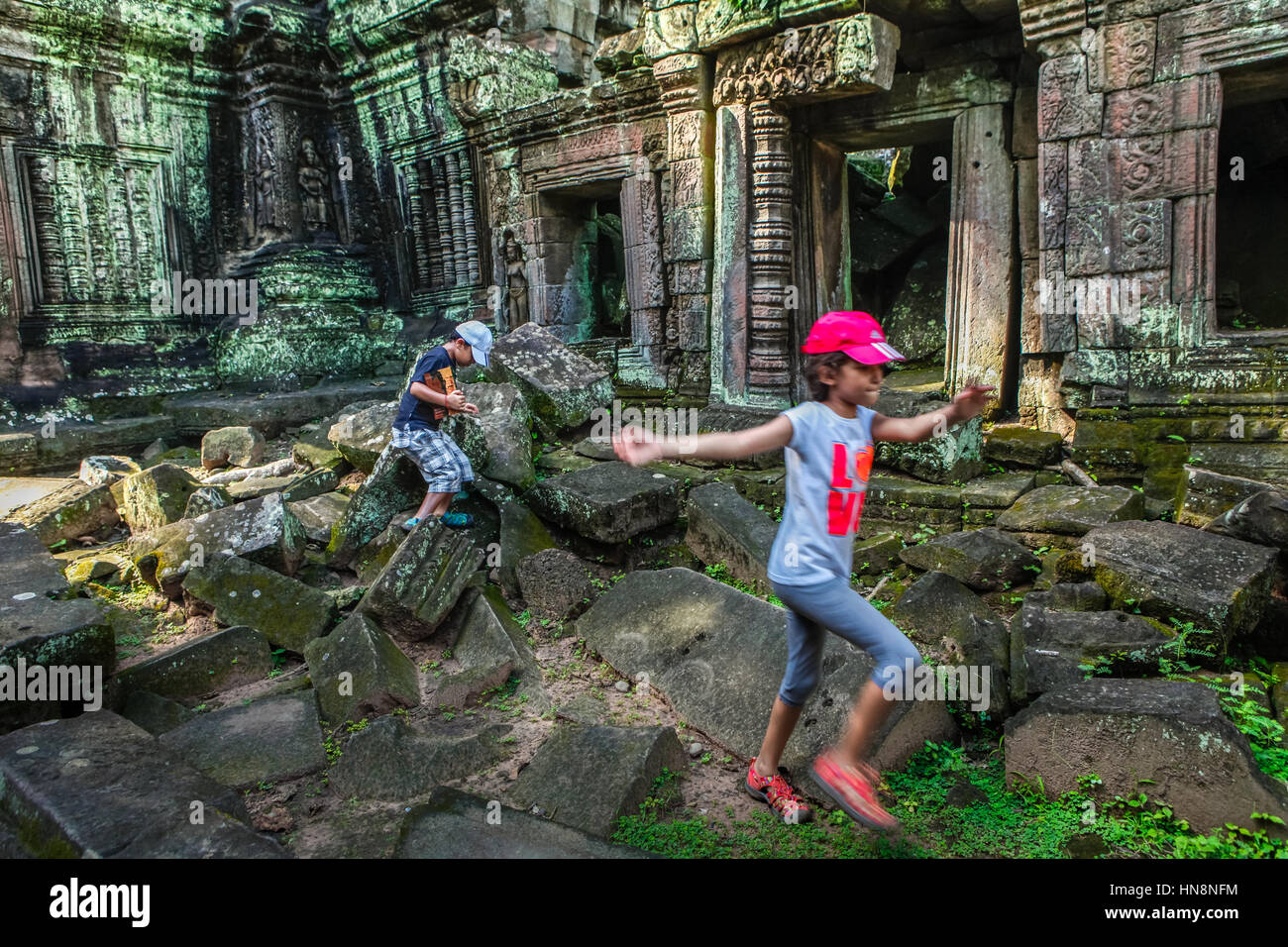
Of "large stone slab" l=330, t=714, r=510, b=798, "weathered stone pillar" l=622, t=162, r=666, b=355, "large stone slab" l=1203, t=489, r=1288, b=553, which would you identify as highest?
"weathered stone pillar" l=622, t=162, r=666, b=355

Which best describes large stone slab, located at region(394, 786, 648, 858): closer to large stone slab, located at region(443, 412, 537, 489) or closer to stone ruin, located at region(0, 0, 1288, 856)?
stone ruin, located at region(0, 0, 1288, 856)

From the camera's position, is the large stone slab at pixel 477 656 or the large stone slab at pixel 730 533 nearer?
the large stone slab at pixel 477 656

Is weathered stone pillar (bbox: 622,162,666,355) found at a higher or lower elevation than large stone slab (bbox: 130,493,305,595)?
higher

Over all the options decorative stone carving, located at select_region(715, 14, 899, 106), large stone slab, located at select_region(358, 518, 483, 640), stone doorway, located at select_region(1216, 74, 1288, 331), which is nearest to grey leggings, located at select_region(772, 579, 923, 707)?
large stone slab, located at select_region(358, 518, 483, 640)

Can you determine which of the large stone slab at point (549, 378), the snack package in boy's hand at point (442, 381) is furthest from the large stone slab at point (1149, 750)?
the large stone slab at point (549, 378)

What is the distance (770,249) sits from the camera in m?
6.98

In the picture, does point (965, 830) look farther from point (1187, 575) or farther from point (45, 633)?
point (45, 633)

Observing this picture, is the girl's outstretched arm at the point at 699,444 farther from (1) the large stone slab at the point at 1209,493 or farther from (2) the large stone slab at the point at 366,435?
(2) the large stone slab at the point at 366,435

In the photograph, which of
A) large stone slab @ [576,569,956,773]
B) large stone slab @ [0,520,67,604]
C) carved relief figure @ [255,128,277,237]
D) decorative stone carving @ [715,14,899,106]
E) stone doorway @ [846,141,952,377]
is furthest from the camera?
carved relief figure @ [255,128,277,237]

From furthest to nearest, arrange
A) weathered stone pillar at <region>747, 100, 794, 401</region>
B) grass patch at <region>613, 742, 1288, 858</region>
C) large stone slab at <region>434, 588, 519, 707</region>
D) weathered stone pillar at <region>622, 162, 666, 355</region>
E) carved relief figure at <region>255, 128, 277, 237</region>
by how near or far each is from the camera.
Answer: carved relief figure at <region>255, 128, 277, 237</region>
weathered stone pillar at <region>622, 162, 666, 355</region>
weathered stone pillar at <region>747, 100, 794, 401</region>
large stone slab at <region>434, 588, 519, 707</region>
grass patch at <region>613, 742, 1288, 858</region>

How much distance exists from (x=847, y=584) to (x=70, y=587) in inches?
153

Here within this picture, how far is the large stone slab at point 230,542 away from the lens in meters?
5.02

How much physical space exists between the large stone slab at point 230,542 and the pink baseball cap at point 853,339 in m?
3.75

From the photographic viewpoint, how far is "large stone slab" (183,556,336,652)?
179 inches
